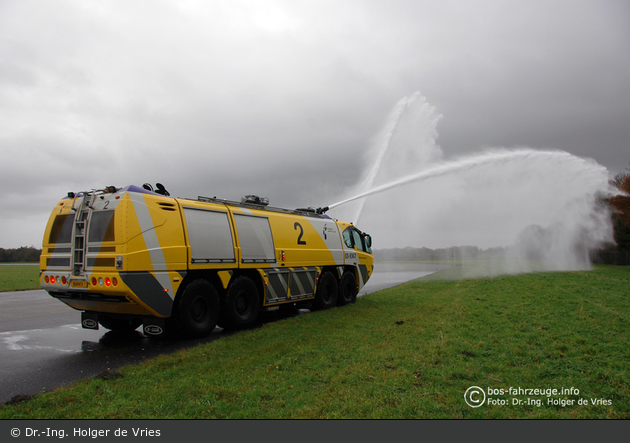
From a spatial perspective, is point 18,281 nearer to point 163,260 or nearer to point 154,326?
point 154,326

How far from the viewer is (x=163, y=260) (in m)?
7.54

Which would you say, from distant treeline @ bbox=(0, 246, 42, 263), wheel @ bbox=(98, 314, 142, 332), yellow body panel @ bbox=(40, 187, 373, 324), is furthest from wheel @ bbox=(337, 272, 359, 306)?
distant treeline @ bbox=(0, 246, 42, 263)

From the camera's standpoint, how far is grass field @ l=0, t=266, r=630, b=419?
4227 millimetres

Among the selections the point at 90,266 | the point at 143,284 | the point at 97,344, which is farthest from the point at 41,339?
the point at 143,284

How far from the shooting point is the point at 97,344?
8086mm

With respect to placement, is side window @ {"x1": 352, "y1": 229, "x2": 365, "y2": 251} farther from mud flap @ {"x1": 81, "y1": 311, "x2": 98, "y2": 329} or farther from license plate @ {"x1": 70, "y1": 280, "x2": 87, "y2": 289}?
license plate @ {"x1": 70, "y1": 280, "x2": 87, "y2": 289}

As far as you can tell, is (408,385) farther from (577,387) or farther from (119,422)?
(119,422)

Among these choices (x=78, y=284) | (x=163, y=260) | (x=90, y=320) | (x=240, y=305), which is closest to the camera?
(x=78, y=284)

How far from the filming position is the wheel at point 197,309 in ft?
25.9

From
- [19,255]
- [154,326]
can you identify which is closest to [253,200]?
[154,326]

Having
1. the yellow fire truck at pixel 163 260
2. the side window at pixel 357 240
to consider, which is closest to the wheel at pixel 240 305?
the yellow fire truck at pixel 163 260

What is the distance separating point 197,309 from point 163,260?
1.48m

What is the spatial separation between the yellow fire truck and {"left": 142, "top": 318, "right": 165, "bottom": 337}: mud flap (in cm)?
2

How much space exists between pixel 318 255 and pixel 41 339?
7.32 metres
